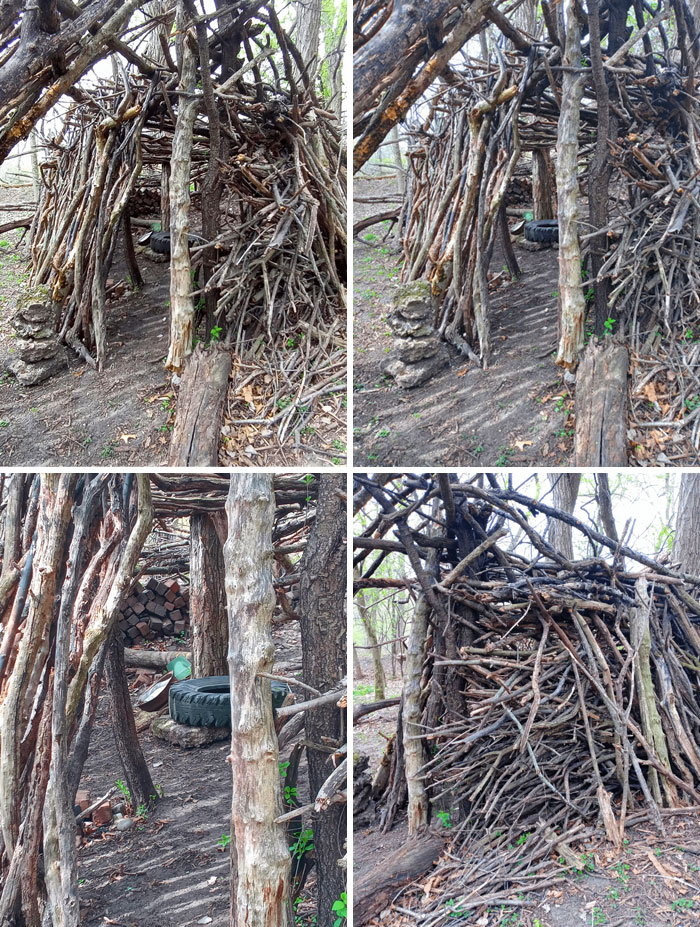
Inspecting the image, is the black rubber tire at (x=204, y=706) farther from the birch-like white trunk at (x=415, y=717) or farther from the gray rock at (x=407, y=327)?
the gray rock at (x=407, y=327)

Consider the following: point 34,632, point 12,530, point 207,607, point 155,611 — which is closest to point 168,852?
point 207,607

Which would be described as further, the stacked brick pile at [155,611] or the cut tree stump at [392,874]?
the stacked brick pile at [155,611]

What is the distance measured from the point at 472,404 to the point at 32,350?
261 cm

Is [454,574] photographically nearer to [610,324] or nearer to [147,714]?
[610,324]

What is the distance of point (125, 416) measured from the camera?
3500mm

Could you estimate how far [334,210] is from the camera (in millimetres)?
4156

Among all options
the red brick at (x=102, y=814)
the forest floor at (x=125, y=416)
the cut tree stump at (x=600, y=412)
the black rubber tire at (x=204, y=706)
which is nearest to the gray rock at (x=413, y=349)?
the forest floor at (x=125, y=416)

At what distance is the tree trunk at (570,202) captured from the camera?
3062mm

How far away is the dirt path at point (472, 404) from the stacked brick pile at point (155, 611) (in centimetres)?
362

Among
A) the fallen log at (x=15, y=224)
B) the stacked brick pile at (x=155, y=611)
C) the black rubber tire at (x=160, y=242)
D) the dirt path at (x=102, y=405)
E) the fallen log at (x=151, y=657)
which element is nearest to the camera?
the dirt path at (x=102, y=405)

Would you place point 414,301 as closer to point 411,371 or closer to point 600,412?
point 411,371

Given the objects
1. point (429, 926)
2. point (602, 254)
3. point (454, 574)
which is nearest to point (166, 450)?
point (454, 574)

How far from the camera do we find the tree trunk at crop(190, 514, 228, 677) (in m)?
4.57

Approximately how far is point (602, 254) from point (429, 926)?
331cm
